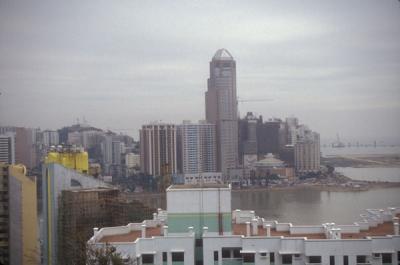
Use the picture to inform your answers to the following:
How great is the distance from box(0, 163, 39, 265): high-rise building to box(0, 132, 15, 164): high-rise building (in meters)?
0.69

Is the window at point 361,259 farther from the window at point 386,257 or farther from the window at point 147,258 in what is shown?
the window at point 147,258

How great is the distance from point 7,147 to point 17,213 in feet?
4.49

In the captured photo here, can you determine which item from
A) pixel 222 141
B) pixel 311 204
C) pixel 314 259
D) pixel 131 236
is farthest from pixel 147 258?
pixel 222 141

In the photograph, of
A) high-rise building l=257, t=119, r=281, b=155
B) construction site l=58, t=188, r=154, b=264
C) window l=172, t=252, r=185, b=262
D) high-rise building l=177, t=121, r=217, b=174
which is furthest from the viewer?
high-rise building l=257, t=119, r=281, b=155

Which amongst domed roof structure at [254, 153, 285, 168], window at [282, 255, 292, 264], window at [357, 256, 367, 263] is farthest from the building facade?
domed roof structure at [254, 153, 285, 168]

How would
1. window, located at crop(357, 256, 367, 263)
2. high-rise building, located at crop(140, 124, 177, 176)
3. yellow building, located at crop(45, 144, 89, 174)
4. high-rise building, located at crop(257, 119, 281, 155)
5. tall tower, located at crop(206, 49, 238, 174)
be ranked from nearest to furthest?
1. window, located at crop(357, 256, 367, 263)
2. yellow building, located at crop(45, 144, 89, 174)
3. high-rise building, located at crop(140, 124, 177, 176)
4. tall tower, located at crop(206, 49, 238, 174)
5. high-rise building, located at crop(257, 119, 281, 155)

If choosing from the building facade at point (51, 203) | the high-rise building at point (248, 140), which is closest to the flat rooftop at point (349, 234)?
the building facade at point (51, 203)

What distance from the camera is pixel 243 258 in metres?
2.51

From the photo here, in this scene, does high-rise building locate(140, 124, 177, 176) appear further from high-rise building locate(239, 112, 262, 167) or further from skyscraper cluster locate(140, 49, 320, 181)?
high-rise building locate(239, 112, 262, 167)

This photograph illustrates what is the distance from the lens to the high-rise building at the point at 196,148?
977 cm

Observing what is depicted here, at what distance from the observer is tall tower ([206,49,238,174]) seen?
10134 mm

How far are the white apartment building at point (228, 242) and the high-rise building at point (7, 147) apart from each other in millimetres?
2531

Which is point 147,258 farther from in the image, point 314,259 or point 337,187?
point 337,187

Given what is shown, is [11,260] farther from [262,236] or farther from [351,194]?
[351,194]
